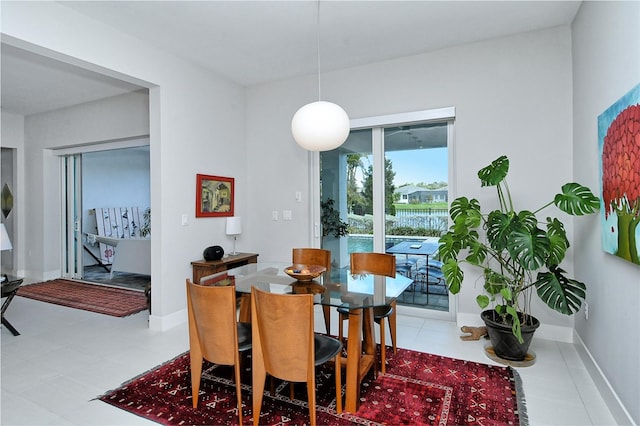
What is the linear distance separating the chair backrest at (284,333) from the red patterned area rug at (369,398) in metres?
0.39

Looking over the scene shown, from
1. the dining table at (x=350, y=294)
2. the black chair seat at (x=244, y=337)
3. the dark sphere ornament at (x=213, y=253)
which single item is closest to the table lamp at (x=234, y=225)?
the dark sphere ornament at (x=213, y=253)

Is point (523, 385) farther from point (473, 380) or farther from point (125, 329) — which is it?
point (125, 329)

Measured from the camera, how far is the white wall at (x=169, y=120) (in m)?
2.69

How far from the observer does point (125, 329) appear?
3533 millimetres

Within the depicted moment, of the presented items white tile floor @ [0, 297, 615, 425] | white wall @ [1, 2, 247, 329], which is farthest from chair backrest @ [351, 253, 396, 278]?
white wall @ [1, 2, 247, 329]

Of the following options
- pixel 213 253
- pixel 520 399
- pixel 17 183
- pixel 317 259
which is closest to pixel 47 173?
pixel 17 183

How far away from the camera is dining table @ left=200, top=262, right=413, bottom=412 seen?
2053 millimetres

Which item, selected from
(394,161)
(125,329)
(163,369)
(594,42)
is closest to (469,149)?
(394,161)

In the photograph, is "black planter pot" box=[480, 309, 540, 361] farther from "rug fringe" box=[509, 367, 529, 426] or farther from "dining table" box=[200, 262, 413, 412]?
"dining table" box=[200, 262, 413, 412]

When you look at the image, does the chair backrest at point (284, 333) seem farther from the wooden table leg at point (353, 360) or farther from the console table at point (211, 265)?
the console table at point (211, 265)

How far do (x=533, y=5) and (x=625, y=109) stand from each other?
147 centimetres

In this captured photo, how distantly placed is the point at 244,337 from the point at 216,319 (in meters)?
0.36

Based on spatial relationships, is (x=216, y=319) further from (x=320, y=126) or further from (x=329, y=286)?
(x=320, y=126)

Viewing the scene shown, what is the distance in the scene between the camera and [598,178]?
93.8 inches
